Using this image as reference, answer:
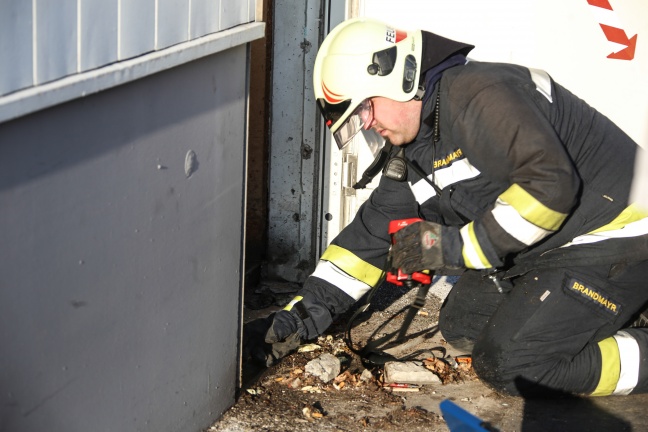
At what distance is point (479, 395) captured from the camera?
12.1 feet

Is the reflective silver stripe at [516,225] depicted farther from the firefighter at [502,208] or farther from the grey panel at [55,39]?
the grey panel at [55,39]

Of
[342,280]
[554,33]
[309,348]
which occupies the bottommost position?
[309,348]

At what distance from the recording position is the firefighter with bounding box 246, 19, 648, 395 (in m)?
3.16

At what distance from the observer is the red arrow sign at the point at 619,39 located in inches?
171

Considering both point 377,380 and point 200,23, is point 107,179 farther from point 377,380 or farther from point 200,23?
point 377,380

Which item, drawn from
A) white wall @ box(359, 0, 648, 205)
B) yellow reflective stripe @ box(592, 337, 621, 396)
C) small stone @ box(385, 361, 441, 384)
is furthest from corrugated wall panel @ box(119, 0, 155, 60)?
yellow reflective stripe @ box(592, 337, 621, 396)

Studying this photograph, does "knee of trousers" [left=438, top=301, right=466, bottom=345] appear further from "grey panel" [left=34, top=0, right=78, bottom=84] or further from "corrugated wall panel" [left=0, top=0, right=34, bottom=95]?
"corrugated wall panel" [left=0, top=0, right=34, bottom=95]

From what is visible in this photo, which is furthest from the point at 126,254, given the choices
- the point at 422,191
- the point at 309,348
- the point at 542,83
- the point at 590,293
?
the point at 590,293

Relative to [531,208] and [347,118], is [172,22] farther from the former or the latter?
[531,208]

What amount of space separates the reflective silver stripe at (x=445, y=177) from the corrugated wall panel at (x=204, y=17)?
1141 mm

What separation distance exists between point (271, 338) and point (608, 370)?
143 cm

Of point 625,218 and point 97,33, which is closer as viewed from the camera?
point 97,33

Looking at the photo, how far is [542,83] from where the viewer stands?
339 cm

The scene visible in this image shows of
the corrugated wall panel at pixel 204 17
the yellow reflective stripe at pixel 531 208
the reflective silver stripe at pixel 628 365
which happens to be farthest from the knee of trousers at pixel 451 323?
the corrugated wall panel at pixel 204 17
